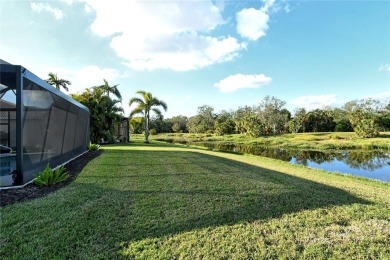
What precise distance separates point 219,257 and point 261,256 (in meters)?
0.45

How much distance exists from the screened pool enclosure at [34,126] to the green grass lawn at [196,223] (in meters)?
1.32

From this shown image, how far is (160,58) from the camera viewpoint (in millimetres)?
15641

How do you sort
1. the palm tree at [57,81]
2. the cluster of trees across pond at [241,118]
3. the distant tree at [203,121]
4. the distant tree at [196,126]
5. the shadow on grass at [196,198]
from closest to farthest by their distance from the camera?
the shadow on grass at [196,198]
the cluster of trees across pond at [241,118]
the palm tree at [57,81]
the distant tree at [196,126]
the distant tree at [203,121]

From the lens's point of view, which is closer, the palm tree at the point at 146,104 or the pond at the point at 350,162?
the pond at the point at 350,162

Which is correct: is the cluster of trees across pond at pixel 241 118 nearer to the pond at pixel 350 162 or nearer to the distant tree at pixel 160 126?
the distant tree at pixel 160 126

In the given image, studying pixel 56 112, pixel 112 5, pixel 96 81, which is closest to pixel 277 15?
pixel 112 5

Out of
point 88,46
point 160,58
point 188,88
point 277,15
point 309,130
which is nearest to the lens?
point 277,15

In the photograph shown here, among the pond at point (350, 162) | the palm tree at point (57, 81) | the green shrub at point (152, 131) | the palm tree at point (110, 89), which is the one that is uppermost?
the palm tree at point (57, 81)

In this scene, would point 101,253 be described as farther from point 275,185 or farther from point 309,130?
point 309,130

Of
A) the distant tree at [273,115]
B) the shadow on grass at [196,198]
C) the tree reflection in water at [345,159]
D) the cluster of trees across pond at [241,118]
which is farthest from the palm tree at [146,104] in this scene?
the distant tree at [273,115]

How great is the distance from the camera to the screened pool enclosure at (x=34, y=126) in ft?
16.5

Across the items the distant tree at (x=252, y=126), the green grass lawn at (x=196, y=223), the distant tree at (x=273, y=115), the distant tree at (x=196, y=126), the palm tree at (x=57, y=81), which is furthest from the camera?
the distant tree at (x=196, y=126)

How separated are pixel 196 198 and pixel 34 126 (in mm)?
4362

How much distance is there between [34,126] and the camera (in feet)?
18.9
